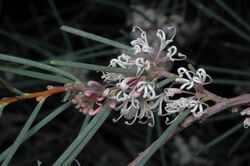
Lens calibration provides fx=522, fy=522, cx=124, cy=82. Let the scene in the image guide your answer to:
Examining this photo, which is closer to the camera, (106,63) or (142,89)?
(142,89)

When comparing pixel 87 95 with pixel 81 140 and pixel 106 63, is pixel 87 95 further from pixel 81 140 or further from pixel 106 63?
pixel 106 63

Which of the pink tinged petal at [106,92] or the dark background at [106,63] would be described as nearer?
the pink tinged petal at [106,92]

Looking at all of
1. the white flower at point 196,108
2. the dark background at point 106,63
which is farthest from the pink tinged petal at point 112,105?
the dark background at point 106,63

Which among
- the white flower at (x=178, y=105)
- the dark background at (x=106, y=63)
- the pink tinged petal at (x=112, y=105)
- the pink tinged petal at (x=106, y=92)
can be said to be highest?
the dark background at (x=106, y=63)

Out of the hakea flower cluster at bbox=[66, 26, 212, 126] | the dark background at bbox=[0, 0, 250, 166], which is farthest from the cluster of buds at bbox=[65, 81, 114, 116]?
the dark background at bbox=[0, 0, 250, 166]

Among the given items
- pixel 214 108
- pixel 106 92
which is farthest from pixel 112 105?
pixel 214 108

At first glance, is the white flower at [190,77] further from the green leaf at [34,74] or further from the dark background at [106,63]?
the dark background at [106,63]

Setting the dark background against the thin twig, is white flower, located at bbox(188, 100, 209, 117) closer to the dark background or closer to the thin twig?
the thin twig

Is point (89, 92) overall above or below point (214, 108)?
above
